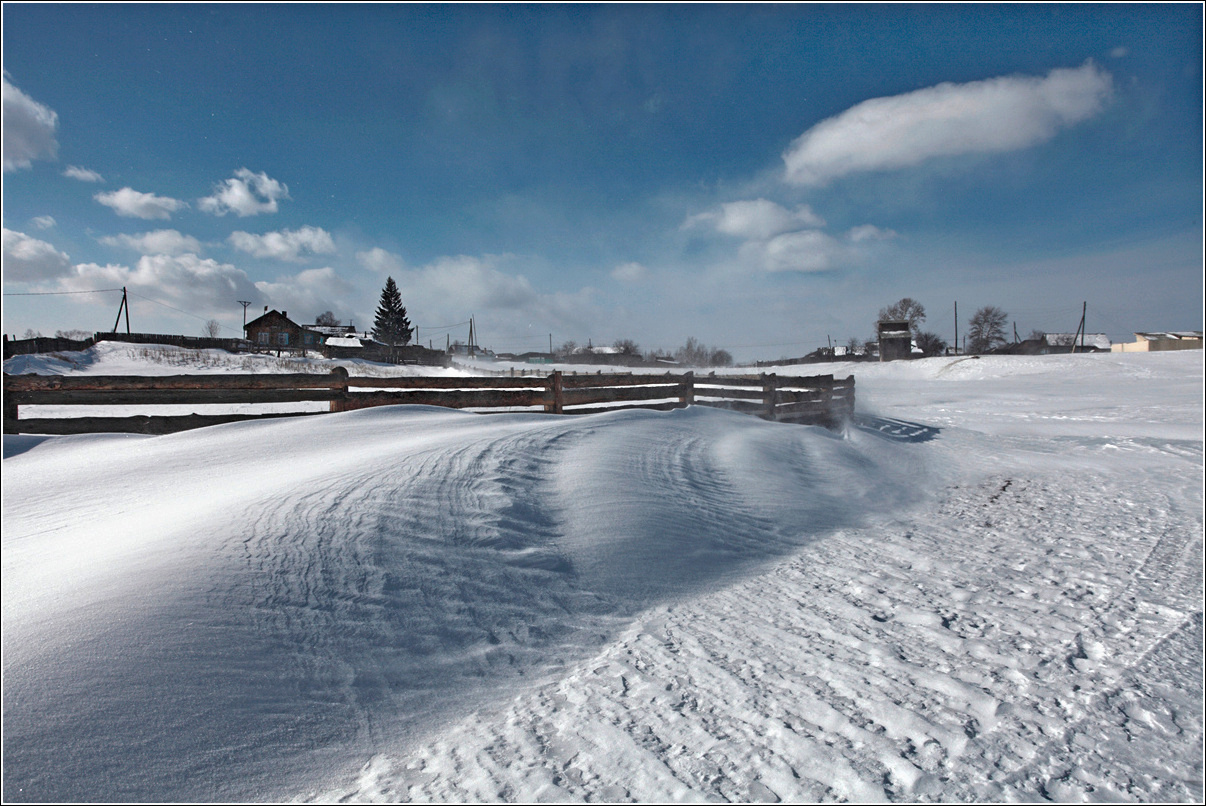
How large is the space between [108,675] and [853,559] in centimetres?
425

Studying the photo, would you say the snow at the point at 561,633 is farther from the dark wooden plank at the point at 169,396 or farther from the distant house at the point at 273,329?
the distant house at the point at 273,329

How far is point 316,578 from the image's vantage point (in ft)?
9.32

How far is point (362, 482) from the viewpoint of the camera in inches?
156

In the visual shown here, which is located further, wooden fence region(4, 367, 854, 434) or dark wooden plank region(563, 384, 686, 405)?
dark wooden plank region(563, 384, 686, 405)

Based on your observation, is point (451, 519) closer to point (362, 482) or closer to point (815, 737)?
point (362, 482)

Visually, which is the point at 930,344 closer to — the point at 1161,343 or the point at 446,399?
the point at 1161,343

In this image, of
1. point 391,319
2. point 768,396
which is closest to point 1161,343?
point 768,396

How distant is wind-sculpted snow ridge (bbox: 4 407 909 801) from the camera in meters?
1.92

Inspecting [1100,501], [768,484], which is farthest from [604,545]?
[1100,501]

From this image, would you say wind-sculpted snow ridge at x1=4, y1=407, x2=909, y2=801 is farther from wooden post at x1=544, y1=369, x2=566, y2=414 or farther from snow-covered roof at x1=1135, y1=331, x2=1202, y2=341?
snow-covered roof at x1=1135, y1=331, x2=1202, y2=341

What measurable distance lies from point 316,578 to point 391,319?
74313 mm

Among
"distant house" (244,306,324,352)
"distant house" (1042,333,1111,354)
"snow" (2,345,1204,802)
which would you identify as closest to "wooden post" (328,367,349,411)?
"snow" (2,345,1204,802)

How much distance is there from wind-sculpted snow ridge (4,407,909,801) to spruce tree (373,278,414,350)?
68986 millimetres

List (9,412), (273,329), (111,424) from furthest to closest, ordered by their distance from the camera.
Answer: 1. (273,329)
2. (111,424)
3. (9,412)
